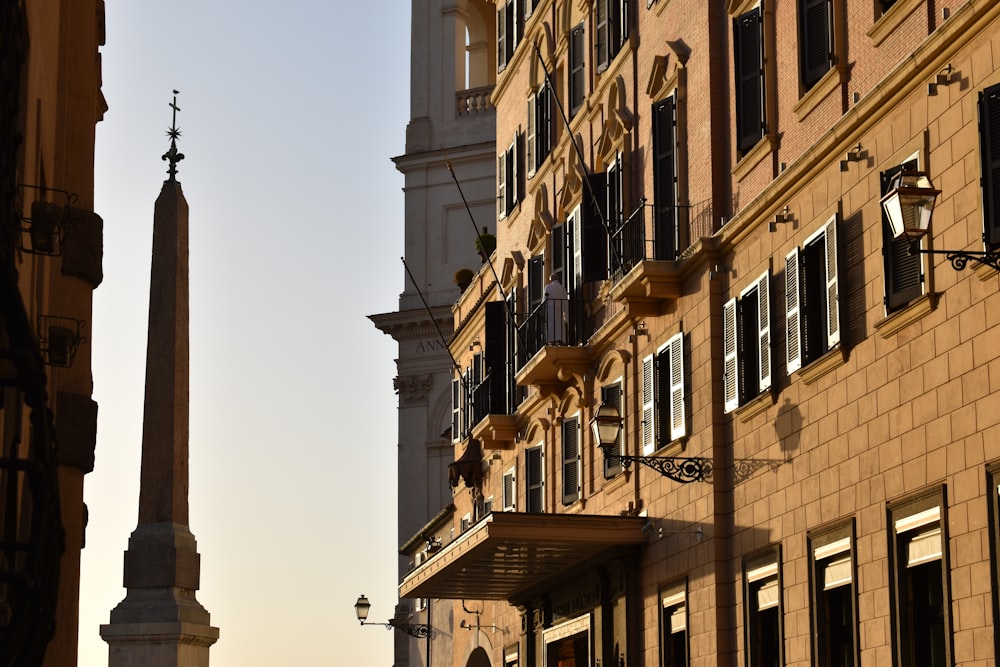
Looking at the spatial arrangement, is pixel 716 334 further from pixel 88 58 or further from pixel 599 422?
pixel 88 58

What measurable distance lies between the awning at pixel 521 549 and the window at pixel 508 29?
1018 cm

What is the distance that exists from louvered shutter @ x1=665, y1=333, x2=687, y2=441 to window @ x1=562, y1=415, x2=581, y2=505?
5.12 m

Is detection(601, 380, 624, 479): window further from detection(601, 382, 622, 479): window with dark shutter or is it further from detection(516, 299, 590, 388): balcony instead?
detection(516, 299, 590, 388): balcony

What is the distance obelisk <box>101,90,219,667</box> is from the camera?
37469 mm

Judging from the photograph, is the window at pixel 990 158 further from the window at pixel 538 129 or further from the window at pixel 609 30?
the window at pixel 538 129

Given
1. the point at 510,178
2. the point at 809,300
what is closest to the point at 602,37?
the point at 510,178

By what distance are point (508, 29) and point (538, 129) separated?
4.05 meters

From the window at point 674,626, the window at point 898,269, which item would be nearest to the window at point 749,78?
the window at point 898,269

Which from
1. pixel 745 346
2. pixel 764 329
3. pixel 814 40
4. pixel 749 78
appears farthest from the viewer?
pixel 749 78

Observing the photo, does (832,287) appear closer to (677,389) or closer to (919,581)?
(919,581)

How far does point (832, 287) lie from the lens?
655 inches

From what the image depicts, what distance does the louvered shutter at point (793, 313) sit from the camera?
1742cm

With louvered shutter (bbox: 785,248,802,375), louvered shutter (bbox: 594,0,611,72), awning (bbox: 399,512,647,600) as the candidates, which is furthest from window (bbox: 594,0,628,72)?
louvered shutter (bbox: 785,248,802,375)

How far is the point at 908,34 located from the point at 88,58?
23.2 ft
